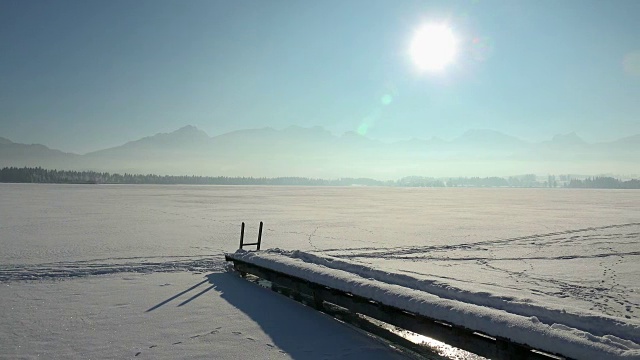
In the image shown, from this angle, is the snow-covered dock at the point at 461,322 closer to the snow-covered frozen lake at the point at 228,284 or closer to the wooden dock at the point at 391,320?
the wooden dock at the point at 391,320

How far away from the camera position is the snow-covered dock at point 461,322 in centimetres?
411

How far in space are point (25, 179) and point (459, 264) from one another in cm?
21758

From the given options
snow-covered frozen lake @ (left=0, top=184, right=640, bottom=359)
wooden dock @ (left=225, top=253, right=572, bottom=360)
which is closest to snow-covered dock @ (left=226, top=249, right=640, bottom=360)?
wooden dock @ (left=225, top=253, right=572, bottom=360)

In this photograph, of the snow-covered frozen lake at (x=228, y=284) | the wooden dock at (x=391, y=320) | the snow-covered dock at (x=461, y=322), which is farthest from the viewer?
the snow-covered frozen lake at (x=228, y=284)

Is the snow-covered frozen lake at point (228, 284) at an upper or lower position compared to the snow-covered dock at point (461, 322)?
lower

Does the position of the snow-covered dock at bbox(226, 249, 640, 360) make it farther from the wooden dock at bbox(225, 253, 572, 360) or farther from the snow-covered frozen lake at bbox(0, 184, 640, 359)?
the snow-covered frozen lake at bbox(0, 184, 640, 359)

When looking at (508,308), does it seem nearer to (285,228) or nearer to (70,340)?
(70,340)

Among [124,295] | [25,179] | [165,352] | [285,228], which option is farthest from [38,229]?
[25,179]

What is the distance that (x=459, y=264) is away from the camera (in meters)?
12.7

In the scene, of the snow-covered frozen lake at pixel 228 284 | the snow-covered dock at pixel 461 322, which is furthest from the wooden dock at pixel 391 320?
the snow-covered frozen lake at pixel 228 284

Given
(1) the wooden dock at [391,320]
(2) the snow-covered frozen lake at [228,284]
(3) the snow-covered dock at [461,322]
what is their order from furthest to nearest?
1. (2) the snow-covered frozen lake at [228,284]
2. (1) the wooden dock at [391,320]
3. (3) the snow-covered dock at [461,322]

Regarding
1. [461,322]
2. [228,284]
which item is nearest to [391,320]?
[461,322]

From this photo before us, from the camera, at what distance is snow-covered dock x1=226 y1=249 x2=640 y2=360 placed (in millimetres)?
4109

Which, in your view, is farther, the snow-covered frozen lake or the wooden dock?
the snow-covered frozen lake
